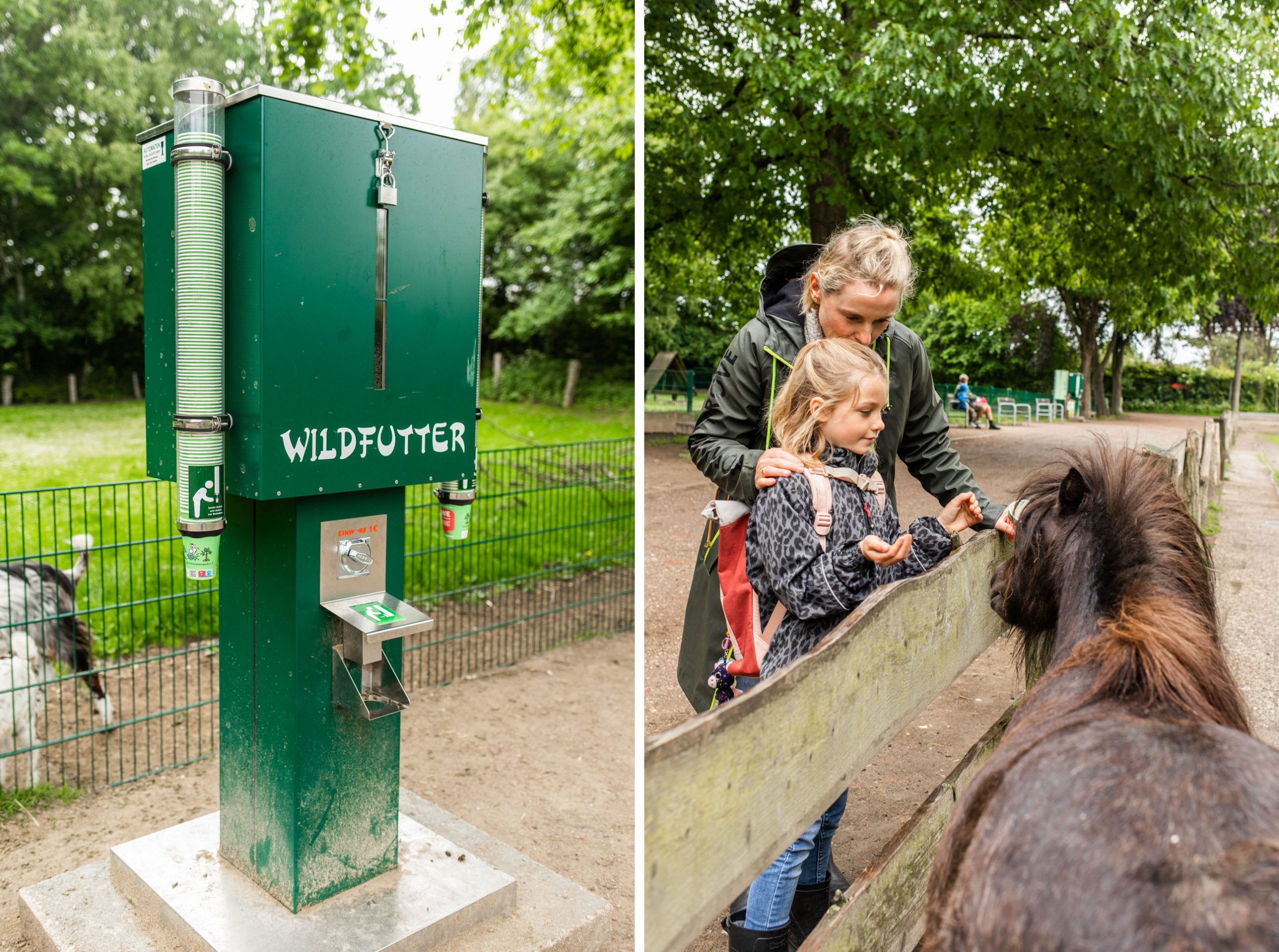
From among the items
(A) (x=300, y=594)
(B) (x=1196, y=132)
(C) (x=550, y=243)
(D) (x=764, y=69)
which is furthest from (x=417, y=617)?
(C) (x=550, y=243)

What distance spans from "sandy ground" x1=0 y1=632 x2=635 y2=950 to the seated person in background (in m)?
2.33

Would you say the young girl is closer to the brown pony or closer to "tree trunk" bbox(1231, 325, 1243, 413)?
the brown pony

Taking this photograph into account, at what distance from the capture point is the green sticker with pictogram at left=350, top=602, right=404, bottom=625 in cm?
252

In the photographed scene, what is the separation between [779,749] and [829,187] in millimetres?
8162

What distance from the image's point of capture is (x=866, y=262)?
1.95 metres

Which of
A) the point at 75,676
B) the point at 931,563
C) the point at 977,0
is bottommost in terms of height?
the point at 75,676

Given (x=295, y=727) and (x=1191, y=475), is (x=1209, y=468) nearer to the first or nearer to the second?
(x=1191, y=475)

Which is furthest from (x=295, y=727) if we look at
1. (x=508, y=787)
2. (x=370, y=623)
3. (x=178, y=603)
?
(x=178, y=603)

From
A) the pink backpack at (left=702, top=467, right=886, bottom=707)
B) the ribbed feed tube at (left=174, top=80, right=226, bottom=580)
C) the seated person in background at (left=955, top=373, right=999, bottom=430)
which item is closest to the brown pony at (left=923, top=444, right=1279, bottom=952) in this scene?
the pink backpack at (left=702, top=467, right=886, bottom=707)

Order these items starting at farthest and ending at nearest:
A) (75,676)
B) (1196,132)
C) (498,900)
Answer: (1196,132) < (75,676) < (498,900)

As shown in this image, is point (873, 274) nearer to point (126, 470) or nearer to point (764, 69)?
point (764, 69)

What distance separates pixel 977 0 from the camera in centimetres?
760

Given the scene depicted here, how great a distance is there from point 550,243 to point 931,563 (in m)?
17.1

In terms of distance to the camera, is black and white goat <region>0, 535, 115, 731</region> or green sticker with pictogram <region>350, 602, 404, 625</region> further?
black and white goat <region>0, 535, 115, 731</region>
